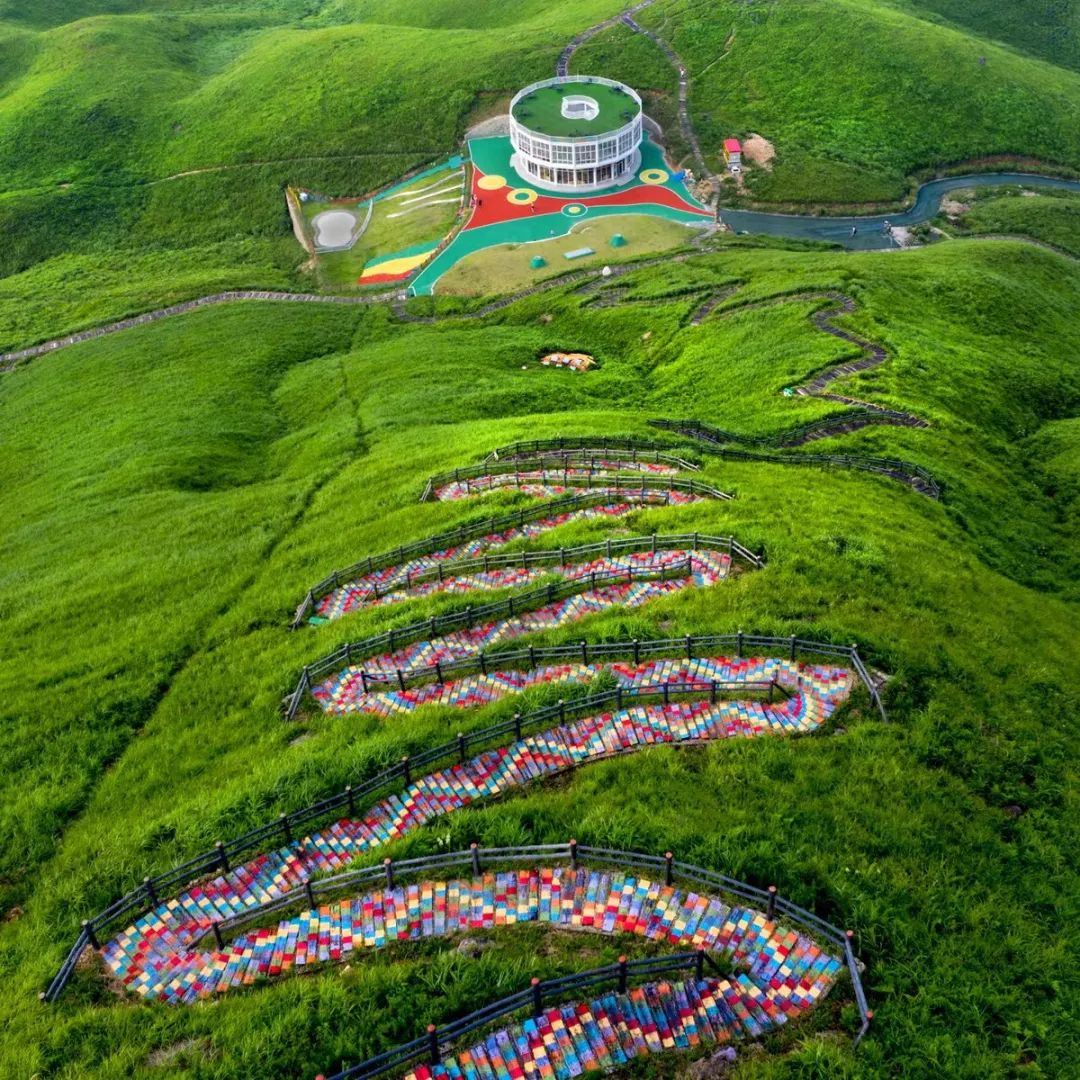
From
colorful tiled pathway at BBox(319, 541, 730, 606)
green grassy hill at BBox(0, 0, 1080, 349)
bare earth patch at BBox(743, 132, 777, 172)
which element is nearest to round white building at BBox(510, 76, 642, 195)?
green grassy hill at BBox(0, 0, 1080, 349)

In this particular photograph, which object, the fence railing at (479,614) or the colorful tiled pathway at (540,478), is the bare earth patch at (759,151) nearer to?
the colorful tiled pathway at (540,478)

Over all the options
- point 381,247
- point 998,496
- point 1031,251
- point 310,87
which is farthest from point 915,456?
point 310,87

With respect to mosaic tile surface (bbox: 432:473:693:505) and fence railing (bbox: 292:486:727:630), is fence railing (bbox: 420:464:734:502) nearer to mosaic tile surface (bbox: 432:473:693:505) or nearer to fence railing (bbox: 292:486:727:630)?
mosaic tile surface (bbox: 432:473:693:505)

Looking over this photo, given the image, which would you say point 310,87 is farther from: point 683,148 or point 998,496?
point 998,496

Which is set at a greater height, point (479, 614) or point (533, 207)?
point (479, 614)

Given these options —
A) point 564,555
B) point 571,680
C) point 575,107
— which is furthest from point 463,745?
point 575,107

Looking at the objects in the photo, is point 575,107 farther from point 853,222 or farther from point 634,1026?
point 634,1026

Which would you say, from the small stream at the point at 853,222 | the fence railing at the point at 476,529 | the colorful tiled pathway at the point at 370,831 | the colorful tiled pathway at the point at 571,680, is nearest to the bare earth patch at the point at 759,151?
the small stream at the point at 853,222
